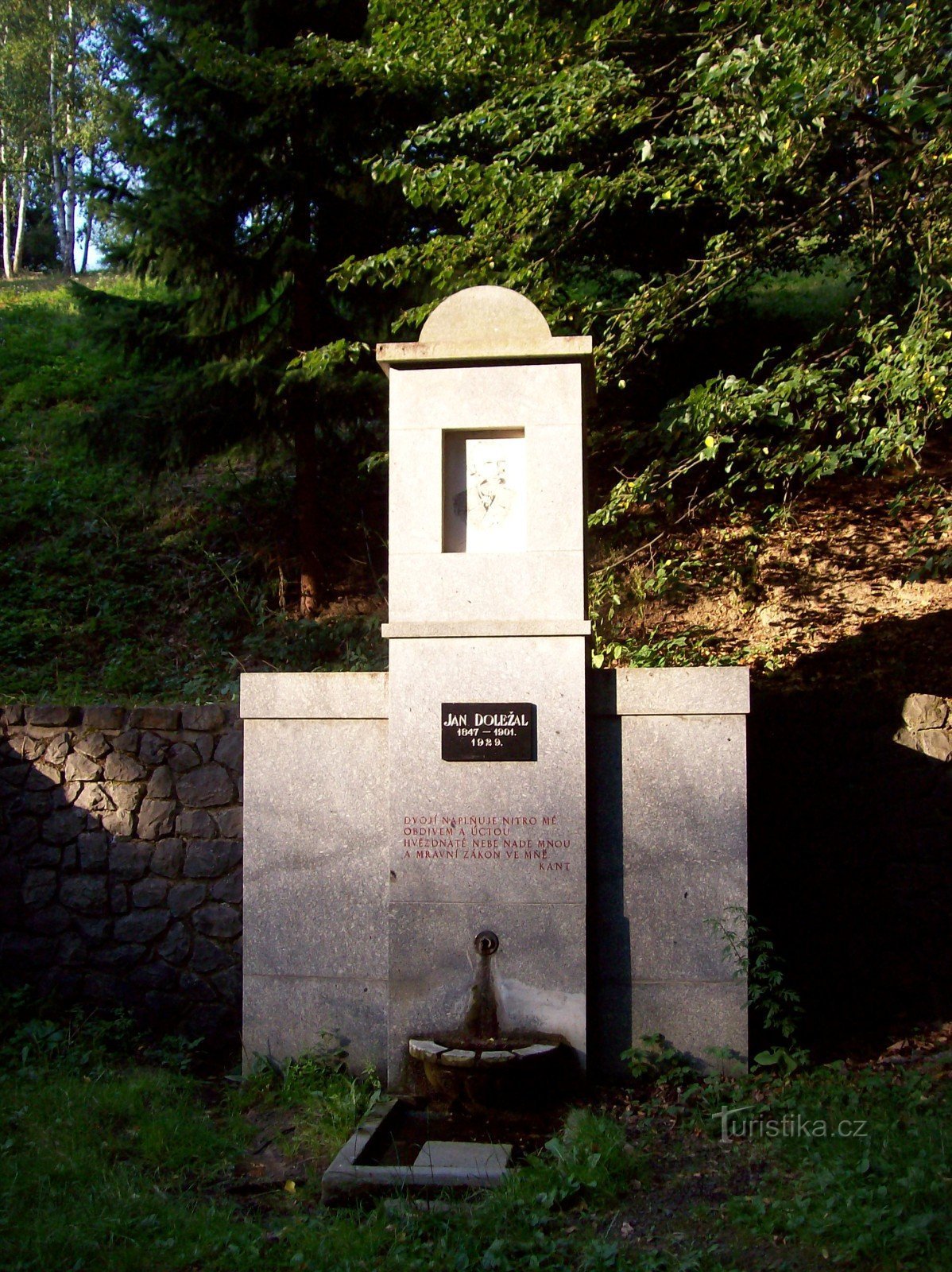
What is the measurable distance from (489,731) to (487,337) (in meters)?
1.79

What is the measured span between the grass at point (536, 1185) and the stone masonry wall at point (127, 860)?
1062mm

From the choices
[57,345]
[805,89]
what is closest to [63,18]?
[57,345]

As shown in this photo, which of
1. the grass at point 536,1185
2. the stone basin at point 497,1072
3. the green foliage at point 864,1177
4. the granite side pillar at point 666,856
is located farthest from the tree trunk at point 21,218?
the green foliage at point 864,1177

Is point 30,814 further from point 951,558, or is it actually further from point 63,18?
point 63,18

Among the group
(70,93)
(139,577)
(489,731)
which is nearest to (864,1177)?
(489,731)

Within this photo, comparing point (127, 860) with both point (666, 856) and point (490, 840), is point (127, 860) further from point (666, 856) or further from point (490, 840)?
point (666, 856)

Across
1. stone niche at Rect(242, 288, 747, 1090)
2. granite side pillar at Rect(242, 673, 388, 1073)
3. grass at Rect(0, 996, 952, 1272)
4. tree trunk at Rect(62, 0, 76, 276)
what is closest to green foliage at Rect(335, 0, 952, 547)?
stone niche at Rect(242, 288, 747, 1090)

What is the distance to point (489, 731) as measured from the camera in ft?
16.0

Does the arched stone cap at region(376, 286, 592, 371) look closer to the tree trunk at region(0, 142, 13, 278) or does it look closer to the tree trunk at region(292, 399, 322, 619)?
the tree trunk at region(292, 399, 322, 619)

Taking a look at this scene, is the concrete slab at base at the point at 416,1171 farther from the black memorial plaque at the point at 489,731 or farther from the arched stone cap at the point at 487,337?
the arched stone cap at the point at 487,337

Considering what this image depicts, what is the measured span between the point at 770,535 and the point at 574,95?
3963 millimetres

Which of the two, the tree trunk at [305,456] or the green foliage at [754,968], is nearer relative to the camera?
the green foliage at [754,968]

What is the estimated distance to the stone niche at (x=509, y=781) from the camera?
4832mm

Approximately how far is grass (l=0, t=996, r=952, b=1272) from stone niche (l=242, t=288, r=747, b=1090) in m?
0.41
